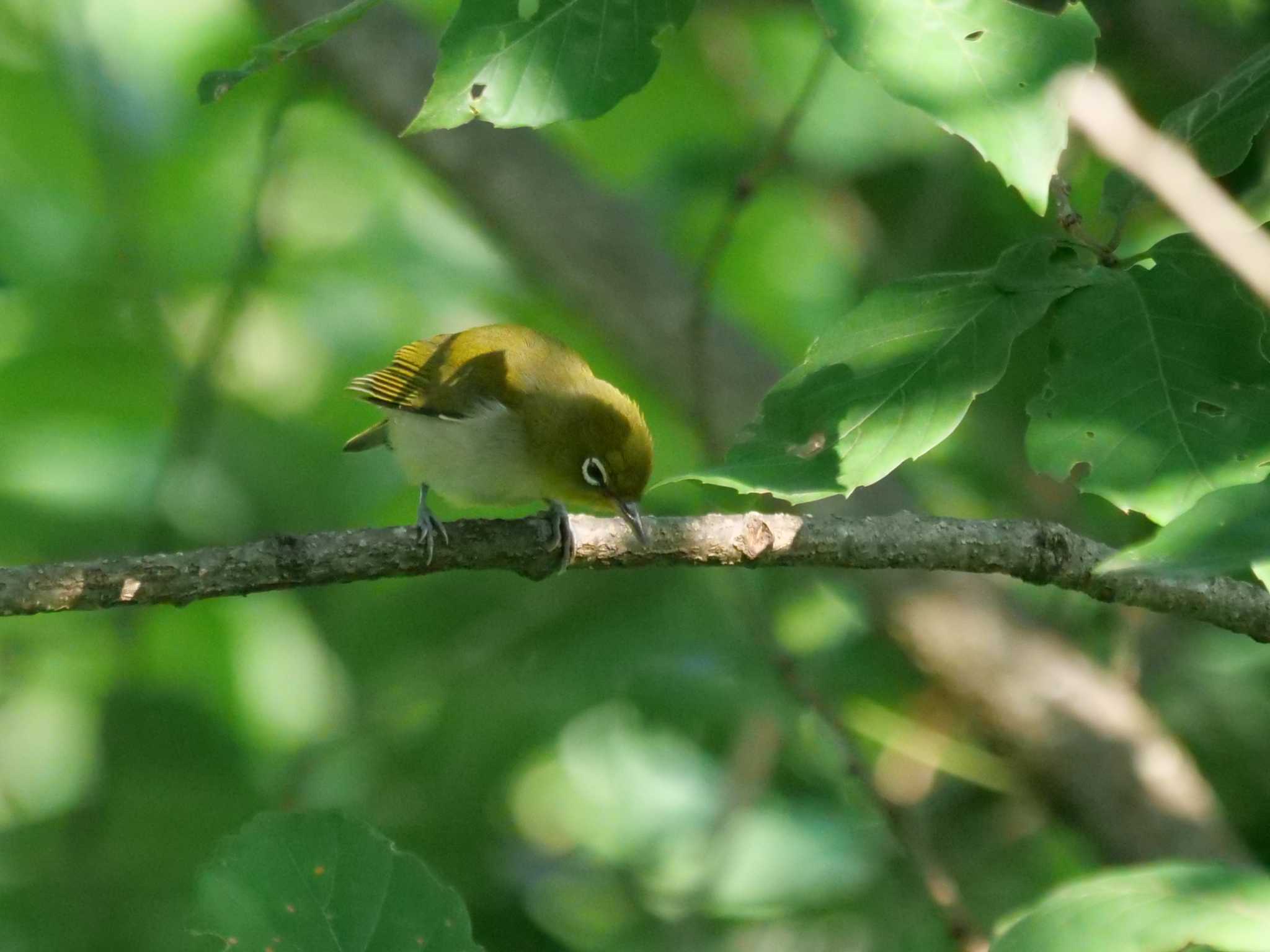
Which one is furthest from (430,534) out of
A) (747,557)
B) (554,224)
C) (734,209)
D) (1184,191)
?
(554,224)

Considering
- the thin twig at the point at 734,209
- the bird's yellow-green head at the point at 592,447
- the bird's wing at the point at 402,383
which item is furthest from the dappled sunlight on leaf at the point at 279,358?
the thin twig at the point at 734,209

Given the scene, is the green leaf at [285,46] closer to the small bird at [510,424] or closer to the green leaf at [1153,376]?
the green leaf at [1153,376]

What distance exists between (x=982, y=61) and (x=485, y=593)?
340 centimetres

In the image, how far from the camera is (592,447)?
438 centimetres

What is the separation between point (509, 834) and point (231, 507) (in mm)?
1702

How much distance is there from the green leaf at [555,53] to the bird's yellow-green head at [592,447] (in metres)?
1.89

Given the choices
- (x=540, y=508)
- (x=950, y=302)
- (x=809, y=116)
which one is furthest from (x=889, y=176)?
(x=950, y=302)

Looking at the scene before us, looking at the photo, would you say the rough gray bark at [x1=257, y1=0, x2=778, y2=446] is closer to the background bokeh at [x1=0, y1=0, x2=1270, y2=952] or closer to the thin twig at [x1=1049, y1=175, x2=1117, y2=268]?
the background bokeh at [x1=0, y1=0, x2=1270, y2=952]

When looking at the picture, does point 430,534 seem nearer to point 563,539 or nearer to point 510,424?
point 563,539

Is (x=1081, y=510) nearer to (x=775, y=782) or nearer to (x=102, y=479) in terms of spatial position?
(x=775, y=782)

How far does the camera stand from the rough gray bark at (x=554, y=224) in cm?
534

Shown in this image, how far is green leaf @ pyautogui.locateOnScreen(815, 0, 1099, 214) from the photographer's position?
1.92 meters

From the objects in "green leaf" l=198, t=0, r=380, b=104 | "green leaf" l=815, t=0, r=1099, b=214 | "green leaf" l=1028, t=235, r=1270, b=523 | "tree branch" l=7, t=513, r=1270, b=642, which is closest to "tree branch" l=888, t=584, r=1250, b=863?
"tree branch" l=7, t=513, r=1270, b=642

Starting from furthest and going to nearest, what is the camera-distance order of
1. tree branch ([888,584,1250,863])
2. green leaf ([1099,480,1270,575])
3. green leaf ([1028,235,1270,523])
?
tree branch ([888,584,1250,863]) → green leaf ([1028,235,1270,523]) → green leaf ([1099,480,1270,575])
